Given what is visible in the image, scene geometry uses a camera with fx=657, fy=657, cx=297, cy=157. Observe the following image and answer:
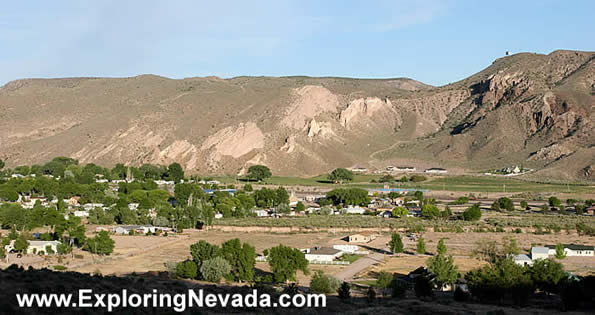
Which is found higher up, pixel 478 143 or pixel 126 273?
pixel 478 143

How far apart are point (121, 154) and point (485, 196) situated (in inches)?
2771

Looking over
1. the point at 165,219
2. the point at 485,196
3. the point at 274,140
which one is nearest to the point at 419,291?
the point at 165,219

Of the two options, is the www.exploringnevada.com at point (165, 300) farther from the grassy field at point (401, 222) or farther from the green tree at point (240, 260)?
the grassy field at point (401, 222)

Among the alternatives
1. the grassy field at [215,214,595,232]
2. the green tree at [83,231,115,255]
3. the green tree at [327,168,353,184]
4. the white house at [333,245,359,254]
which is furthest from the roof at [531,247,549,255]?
the green tree at [327,168,353,184]

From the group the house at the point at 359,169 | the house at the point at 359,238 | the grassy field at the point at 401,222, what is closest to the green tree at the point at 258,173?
the house at the point at 359,169

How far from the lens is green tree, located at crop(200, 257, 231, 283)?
1294 inches

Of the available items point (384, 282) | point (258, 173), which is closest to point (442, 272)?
point (384, 282)

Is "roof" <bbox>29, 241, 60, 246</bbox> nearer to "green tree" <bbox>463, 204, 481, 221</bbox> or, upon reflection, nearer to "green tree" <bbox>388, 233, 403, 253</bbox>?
"green tree" <bbox>388, 233, 403, 253</bbox>

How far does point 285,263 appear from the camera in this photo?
33.8 m

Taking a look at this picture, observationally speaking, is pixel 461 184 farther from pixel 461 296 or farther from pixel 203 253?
pixel 461 296

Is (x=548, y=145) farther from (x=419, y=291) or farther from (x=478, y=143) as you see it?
(x=419, y=291)

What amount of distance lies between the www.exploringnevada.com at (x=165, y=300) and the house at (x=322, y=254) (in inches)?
534

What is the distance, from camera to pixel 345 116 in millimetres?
138375

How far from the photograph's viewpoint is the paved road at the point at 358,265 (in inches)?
1460
